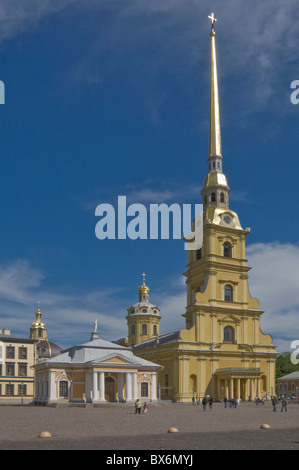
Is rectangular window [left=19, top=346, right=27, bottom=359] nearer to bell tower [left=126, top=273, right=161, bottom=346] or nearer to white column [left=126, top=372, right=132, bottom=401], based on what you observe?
bell tower [left=126, top=273, right=161, bottom=346]

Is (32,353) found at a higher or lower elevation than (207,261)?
lower

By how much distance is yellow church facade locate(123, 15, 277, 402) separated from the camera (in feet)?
210

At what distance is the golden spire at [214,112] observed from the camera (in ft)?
250

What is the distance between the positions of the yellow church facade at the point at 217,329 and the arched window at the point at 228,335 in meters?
0.13

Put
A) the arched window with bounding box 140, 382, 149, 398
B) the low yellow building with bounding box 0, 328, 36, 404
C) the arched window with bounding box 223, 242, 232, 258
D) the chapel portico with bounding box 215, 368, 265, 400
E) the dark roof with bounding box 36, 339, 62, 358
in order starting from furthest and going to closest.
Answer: the dark roof with bounding box 36, 339, 62, 358, the low yellow building with bounding box 0, 328, 36, 404, the arched window with bounding box 223, 242, 232, 258, the chapel portico with bounding box 215, 368, 265, 400, the arched window with bounding box 140, 382, 149, 398

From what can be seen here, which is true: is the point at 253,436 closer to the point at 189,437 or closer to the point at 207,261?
the point at 189,437

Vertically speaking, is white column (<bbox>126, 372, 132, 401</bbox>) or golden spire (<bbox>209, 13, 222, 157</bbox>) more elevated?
golden spire (<bbox>209, 13, 222, 157</bbox>)

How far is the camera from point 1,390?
7656cm

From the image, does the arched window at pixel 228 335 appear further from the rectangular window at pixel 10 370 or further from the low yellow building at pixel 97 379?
the rectangular window at pixel 10 370

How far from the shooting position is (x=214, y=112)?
253 feet

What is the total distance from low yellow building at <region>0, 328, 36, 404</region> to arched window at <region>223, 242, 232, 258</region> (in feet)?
107

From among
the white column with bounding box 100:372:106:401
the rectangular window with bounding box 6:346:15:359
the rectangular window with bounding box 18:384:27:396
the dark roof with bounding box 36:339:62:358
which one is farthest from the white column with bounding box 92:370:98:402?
the dark roof with bounding box 36:339:62:358

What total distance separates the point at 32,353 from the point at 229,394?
3236 cm
